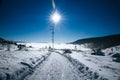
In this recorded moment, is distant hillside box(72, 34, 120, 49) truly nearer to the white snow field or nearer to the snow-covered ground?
the snow-covered ground

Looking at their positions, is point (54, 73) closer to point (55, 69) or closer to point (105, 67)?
point (55, 69)

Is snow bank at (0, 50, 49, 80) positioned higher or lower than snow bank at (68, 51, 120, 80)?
higher

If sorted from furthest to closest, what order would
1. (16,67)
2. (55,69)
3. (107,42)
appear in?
(107,42), (55,69), (16,67)

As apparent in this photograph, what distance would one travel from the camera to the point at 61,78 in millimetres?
6863

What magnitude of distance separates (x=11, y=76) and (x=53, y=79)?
2.70 metres

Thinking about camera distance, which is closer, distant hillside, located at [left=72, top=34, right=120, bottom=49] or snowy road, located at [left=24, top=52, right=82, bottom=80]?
snowy road, located at [left=24, top=52, right=82, bottom=80]

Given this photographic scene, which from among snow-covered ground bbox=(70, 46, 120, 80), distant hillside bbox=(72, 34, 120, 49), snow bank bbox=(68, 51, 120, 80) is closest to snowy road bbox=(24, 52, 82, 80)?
snow bank bbox=(68, 51, 120, 80)

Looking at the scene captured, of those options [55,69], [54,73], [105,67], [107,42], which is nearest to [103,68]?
[105,67]

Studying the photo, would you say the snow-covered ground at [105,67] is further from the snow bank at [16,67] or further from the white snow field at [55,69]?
the snow bank at [16,67]

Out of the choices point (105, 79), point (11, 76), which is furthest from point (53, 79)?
point (105, 79)

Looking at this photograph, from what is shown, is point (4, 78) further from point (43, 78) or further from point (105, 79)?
point (105, 79)

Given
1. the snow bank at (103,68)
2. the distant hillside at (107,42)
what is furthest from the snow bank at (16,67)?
the distant hillside at (107,42)

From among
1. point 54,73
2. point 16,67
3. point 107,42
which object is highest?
point 107,42

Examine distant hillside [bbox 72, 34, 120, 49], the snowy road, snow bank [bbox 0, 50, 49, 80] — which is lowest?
the snowy road
